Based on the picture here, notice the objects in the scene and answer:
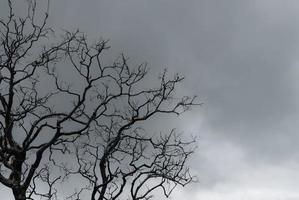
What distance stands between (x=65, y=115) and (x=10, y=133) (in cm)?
176

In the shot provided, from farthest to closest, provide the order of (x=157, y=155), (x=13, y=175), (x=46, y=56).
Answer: (x=157, y=155), (x=46, y=56), (x=13, y=175)

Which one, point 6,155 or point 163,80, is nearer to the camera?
point 6,155

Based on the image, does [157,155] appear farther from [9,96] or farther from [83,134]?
[9,96]

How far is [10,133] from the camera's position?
20375 millimetres

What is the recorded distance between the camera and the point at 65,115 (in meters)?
21.0

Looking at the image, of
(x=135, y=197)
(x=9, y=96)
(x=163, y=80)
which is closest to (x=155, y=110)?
(x=163, y=80)

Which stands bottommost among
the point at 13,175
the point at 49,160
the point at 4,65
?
the point at 13,175

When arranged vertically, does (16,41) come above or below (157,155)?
above

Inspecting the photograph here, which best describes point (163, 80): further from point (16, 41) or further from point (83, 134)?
point (16, 41)

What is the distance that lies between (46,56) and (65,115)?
6.55 ft

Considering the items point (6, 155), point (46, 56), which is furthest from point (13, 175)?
point (46, 56)

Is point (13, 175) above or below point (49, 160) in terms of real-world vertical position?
below

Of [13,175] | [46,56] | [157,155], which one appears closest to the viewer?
[13,175]

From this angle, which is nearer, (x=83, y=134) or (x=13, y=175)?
(x=13, y=175)
